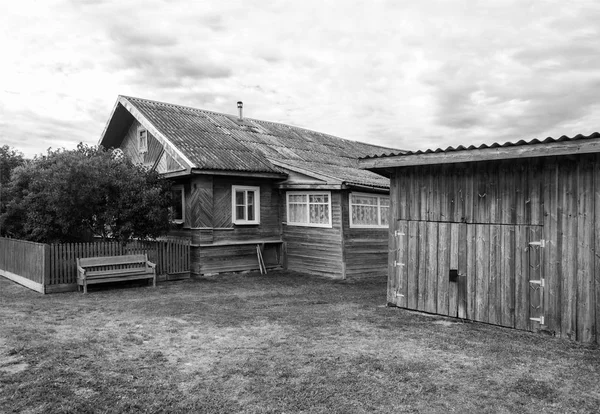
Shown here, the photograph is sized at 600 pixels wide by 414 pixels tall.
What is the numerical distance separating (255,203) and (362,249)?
4.36m

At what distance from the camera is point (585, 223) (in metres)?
7.94

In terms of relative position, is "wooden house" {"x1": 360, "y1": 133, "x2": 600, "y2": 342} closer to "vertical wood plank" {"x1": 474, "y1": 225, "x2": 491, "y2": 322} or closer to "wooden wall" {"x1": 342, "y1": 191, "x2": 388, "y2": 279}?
"vertical wood plank" {"x1": 474, "y1": 225, "x2": 491, "y2": 322}

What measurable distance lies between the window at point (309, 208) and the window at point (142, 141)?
622 cm

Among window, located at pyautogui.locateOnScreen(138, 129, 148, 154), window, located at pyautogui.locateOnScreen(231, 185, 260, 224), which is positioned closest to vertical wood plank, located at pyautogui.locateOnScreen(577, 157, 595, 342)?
window, located at pyautogui.locateOnScreen(231, 185, 260, 224)

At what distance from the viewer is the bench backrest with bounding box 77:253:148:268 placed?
1320cm

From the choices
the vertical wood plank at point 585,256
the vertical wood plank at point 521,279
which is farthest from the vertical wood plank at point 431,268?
the vertical wood plank at point 585,256

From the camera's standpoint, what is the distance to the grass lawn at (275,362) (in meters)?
5.30

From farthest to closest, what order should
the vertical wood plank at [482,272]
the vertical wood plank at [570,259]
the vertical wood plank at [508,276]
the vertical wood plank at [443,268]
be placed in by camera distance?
the vertical wood plank at [443,268], the vertical wood plank at [482,272], the vertical wood plank at [508,276], the vertical wood plank at [570,259]

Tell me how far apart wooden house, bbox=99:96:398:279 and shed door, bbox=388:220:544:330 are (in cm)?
564

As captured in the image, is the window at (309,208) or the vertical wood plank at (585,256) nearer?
the vertical wood plank at (585,256)

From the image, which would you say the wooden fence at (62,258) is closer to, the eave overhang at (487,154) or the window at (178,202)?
the window at (178,202)

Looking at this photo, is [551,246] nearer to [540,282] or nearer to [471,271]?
[540,282]

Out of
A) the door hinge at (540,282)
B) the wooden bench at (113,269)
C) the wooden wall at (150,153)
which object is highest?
the wooden wall at (150,153)

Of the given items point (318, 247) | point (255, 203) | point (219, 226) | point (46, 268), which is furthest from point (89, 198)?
point (318, 247)
